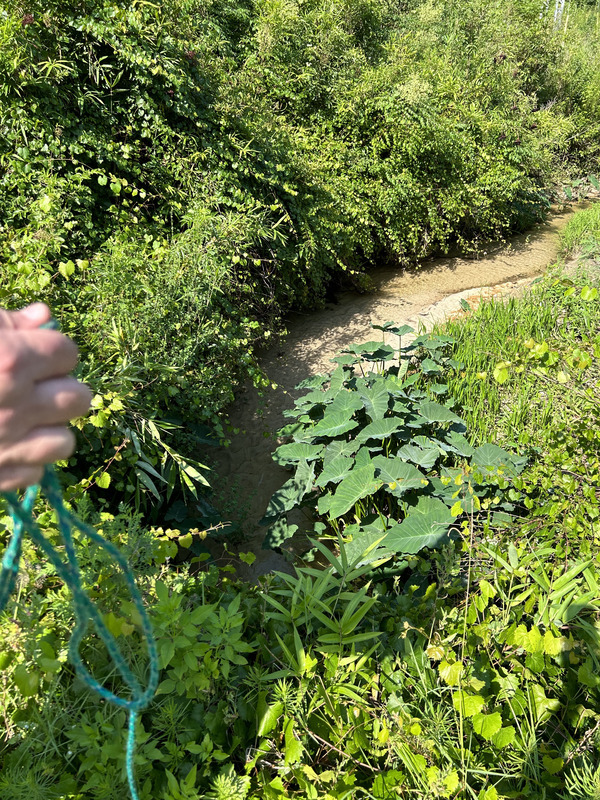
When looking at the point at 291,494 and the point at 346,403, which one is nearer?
the point at 291,494

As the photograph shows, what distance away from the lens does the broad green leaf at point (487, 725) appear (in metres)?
1.48

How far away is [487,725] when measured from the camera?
149 cm

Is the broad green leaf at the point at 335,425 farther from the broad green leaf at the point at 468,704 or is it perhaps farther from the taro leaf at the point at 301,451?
the broad green leaf at the point at 468,704

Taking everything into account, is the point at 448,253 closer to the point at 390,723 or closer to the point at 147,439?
the point at 147,439

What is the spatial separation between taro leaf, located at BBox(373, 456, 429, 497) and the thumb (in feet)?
7.71

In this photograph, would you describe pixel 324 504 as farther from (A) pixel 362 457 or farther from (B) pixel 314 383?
(B) pixel 314 383

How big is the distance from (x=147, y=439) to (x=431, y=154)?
21.3 ft

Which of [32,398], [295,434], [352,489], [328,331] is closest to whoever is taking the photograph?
[32,398]

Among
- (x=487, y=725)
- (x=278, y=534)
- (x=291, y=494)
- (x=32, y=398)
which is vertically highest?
(x=32, y=398)

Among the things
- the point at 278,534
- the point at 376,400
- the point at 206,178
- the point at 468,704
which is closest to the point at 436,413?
the point at 376,400

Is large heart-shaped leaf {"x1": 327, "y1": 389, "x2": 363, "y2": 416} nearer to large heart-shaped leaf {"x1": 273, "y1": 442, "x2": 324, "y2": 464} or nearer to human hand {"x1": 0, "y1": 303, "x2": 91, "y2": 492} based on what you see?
large heart-shaped leaf {"x1": 273, "y1": 442, "x2": 324, "y2": 464}

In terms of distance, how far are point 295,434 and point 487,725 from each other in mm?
2360

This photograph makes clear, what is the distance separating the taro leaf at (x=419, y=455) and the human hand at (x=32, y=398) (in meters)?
2.57

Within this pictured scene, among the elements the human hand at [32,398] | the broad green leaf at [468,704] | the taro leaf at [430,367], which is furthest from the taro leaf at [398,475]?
the human hand at [32,398]
